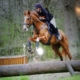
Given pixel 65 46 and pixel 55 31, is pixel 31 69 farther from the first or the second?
pixel 65 46

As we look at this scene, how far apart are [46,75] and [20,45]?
1.62 metres

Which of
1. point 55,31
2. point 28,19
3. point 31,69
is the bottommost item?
point 31,69

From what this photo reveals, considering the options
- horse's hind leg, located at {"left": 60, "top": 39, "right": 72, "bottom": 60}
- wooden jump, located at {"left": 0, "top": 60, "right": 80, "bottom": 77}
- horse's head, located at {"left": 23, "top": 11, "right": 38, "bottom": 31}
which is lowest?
wooden jump, located at {"left": 0, "top": 60, "right": 80, "bottom": 77}

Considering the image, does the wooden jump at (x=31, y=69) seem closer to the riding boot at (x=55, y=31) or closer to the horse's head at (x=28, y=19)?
the horse's head at (x=28, y=19)

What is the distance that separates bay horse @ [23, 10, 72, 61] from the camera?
5027 mm

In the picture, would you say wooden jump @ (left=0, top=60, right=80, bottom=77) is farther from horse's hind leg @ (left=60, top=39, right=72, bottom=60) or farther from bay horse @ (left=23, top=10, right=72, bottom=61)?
horse's hind leg @ (left=60, top=39, right=72, bottom=60)

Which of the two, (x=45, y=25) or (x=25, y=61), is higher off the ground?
(x=45, y=25)

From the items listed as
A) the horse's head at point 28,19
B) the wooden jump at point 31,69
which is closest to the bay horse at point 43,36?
the horse's head at point 28,19

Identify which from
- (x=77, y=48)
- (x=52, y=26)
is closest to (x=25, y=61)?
(x=52, y=26)

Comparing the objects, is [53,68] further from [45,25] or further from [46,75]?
[45,25]

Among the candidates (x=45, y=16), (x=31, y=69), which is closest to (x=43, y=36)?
(x=45, y=16)

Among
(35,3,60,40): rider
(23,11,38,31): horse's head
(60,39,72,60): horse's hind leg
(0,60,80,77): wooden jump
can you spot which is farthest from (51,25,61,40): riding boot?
(0,60,80,77): wooden jump

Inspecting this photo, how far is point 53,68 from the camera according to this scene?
14.1ft

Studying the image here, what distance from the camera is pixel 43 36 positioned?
17.0 ft
